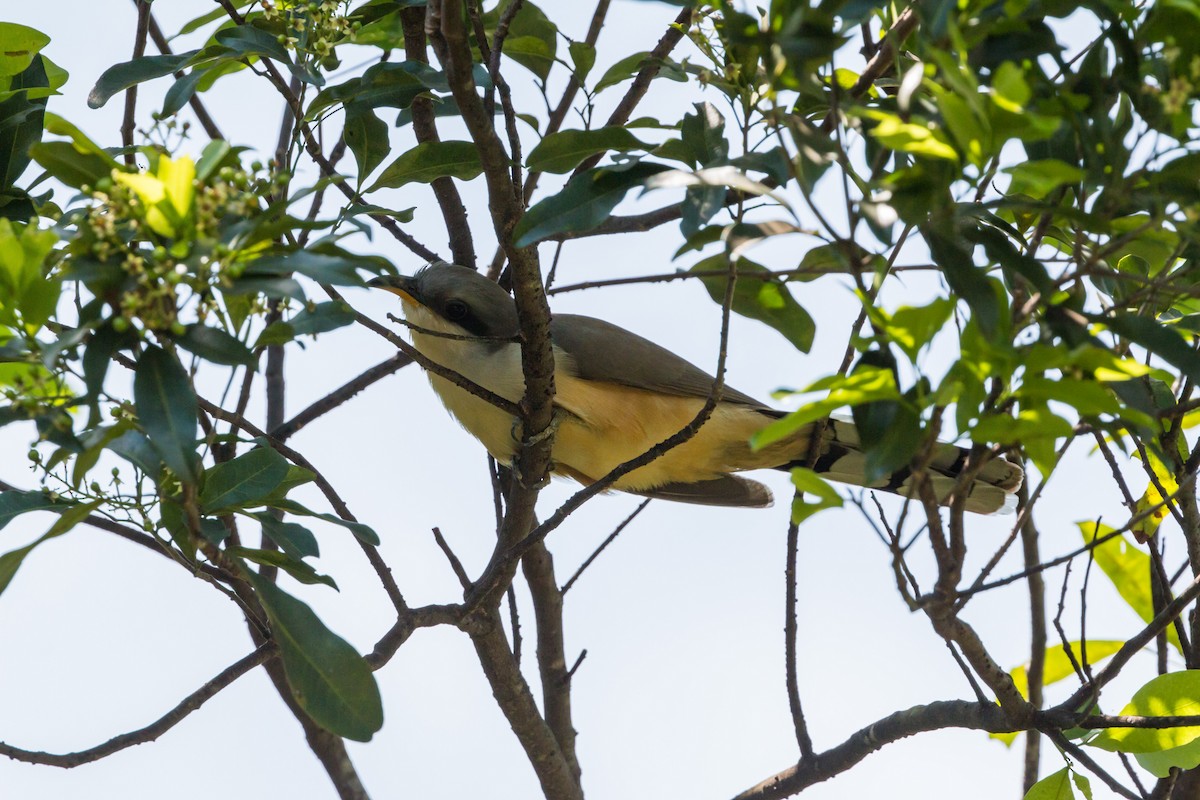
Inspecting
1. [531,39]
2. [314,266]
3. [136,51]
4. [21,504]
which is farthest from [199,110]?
[314,266]

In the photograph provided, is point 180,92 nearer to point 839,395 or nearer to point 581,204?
point 581,204

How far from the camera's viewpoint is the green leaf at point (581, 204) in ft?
7.51

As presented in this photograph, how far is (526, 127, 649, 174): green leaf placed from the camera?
8.48 ft

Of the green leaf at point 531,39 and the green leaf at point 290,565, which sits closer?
the green leaf at point 290,565

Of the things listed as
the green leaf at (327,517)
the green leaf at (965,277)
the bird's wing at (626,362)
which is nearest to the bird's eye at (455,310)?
the bird's wing at (626,362)

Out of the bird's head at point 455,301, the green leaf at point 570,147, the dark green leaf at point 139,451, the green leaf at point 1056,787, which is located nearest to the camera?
the dark green leaf at point 139,451

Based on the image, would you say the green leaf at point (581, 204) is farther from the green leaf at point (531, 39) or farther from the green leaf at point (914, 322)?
the green leaf at point (531, 39)

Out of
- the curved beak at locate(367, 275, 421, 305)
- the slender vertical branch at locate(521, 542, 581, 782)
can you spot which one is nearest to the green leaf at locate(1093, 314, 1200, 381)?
the slender vertical branch at locate(521, 542, 581, 782)

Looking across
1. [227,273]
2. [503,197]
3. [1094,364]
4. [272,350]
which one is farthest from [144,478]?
[272,350]

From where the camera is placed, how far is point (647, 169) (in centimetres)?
241

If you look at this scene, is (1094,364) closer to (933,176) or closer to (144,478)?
(933,176)

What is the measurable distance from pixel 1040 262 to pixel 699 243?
59cm

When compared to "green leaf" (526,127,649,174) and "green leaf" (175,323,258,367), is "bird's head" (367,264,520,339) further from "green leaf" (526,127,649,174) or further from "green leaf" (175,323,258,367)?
"green leaf" (175,323,258,367)

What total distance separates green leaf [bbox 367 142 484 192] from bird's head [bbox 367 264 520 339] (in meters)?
1.39
